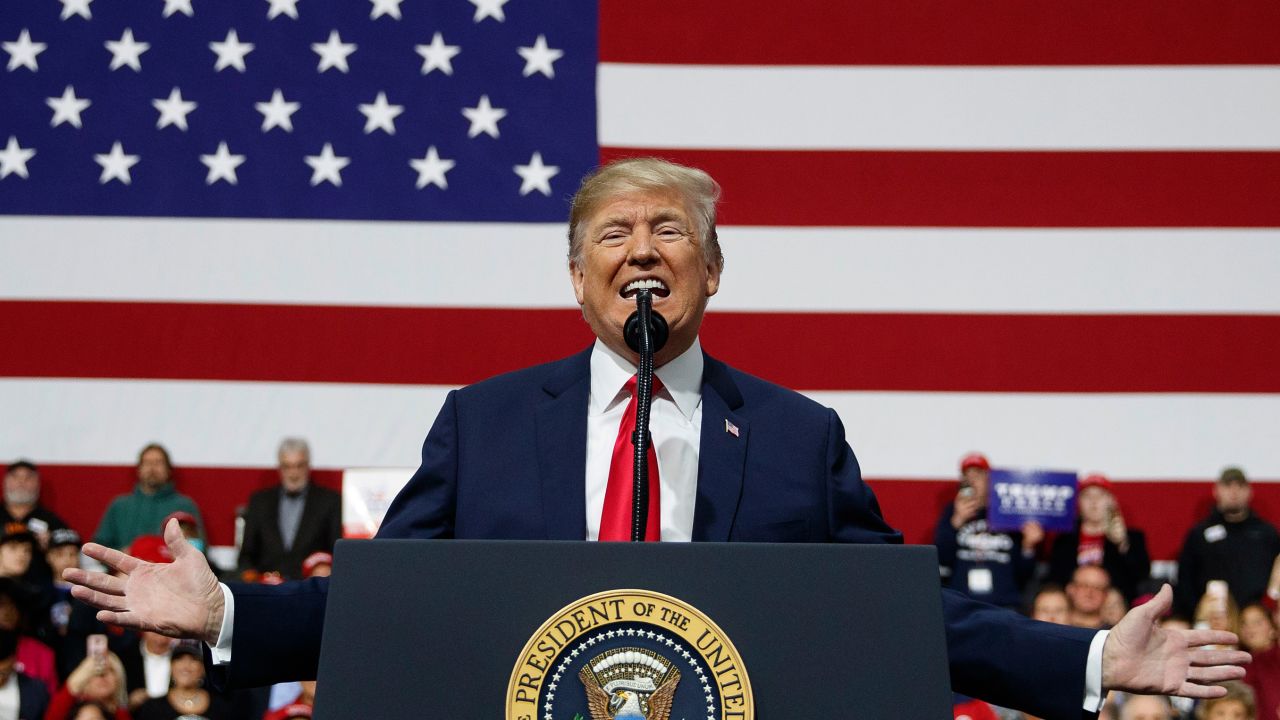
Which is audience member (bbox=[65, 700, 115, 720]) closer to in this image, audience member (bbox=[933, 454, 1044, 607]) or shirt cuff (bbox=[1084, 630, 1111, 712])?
audience member (bbox=[933, 454, 1044, 607])

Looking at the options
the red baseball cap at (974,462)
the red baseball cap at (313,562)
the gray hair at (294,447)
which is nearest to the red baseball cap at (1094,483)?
the red baseball cap at (974,462)

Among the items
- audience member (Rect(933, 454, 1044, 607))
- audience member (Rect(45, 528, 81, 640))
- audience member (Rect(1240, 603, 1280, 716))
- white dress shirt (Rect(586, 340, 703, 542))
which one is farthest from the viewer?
audience member (Rect(933, 454, 1044, 607))

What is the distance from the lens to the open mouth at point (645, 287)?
1.79 metres

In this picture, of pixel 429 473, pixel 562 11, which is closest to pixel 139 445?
pixel 562 11

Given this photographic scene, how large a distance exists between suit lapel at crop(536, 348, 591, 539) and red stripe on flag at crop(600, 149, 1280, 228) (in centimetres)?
576

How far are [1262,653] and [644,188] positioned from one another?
16.3 ft

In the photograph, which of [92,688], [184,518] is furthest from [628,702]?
[184,518]

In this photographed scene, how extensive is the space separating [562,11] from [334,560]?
6.68 m

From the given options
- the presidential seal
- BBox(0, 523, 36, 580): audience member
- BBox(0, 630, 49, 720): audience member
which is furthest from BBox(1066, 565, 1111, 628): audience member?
the presidential seal

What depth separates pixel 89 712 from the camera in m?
5.22

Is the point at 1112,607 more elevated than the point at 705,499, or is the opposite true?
the point at 1112,607

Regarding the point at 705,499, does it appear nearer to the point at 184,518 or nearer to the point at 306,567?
the point at 306,567

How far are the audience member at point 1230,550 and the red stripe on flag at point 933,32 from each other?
2267mm

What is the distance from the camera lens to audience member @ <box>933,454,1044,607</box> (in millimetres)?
6906
